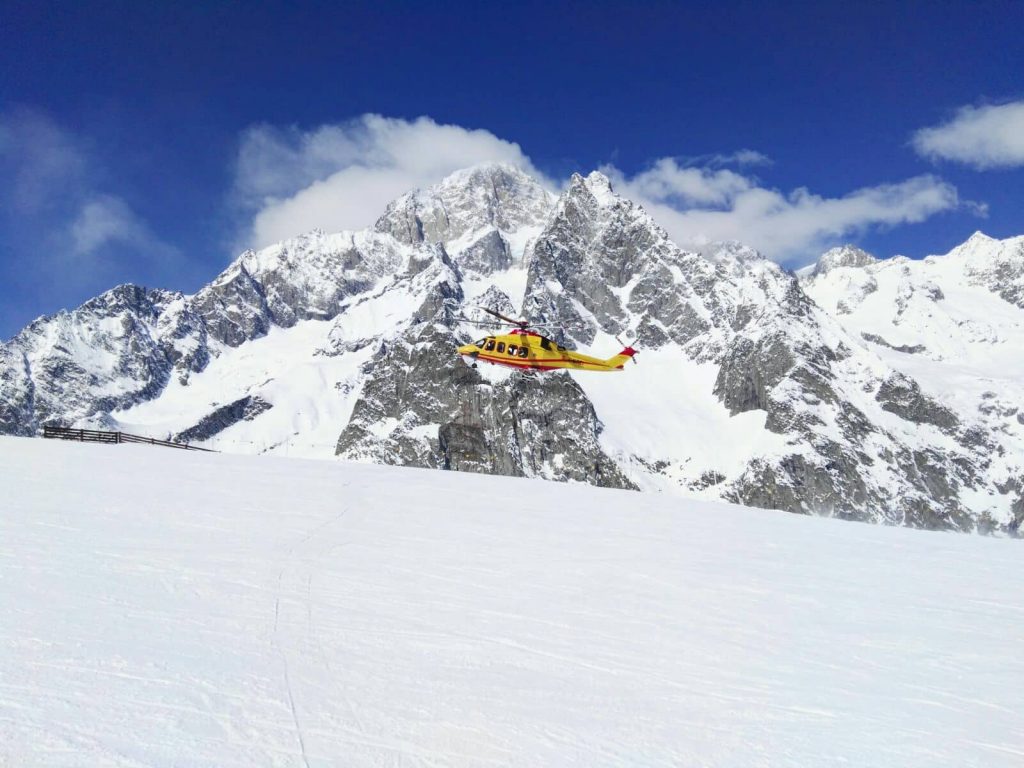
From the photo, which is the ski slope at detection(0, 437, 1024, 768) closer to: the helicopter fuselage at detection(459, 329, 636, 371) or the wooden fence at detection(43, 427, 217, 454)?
the helicopter fuselage at detection(459, 329, 636, 371)

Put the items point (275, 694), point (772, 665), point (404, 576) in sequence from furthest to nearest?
point (404, 576), point (772, 665), point (275, 694)

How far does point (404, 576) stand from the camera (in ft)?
51.9

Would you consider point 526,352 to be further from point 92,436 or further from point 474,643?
point 474,643

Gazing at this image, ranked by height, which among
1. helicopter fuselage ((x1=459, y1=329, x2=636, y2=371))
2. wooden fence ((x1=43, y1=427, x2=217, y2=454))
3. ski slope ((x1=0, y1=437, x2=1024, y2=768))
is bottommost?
ski slope ((x1=0, y1=437, x2=1024, y2=768))

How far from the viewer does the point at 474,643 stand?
12.0 metres

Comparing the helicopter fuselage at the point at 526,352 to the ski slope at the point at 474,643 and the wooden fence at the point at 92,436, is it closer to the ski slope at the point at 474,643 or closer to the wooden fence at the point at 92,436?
the wooden fence at the point at 92,436

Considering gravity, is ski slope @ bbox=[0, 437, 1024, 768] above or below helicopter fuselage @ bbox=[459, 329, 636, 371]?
below

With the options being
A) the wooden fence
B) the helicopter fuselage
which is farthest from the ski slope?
the wooden fence

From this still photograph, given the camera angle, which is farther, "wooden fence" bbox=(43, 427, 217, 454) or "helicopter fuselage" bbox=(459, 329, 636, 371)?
"wooden fence" bbox=(43, 427, 217, 454)

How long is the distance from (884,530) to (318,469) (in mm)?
24938

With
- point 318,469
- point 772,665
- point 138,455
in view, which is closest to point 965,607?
point 772,665

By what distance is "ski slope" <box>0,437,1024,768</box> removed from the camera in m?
8.59

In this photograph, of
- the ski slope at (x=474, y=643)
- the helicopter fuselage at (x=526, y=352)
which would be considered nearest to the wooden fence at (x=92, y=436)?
the helicopter fuselage at (x=526, y=352)

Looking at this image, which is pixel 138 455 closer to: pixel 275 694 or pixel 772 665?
pixel 275 694
